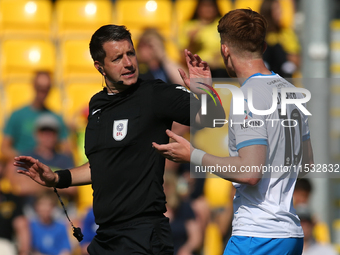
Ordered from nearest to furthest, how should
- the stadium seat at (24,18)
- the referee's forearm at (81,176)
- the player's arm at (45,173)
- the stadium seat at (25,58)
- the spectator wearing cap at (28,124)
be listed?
the player's arm at (45,173) → the referee's forearm at (81,176) → the spectator wearing cap at (28,124) → the stadium seat at (25,58) → the stadium seat at (24,18)

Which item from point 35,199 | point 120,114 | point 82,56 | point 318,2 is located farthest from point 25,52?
point 120,114

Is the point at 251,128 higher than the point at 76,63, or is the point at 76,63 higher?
the point at 76,63

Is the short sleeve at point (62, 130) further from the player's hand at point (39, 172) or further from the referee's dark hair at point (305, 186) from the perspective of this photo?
the player's hand at point (39, 172)

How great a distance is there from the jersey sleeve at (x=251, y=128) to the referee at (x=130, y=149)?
350 millimetres

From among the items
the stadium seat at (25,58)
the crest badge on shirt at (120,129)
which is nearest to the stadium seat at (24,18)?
the stadium seat at (25,58)

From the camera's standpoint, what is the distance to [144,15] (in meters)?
8.34

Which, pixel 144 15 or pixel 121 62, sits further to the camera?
pixel 144 15

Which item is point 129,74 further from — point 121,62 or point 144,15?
point 144,15

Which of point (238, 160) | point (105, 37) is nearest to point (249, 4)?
point (105, 37)

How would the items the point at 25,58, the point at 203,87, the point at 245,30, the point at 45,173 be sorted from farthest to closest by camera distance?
the point at 25,58 → the point at 45,173 → the point at 203,87 → the point at 245,30

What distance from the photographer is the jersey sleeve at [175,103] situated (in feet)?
9.90

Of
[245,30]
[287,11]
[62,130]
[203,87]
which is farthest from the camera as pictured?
[287,11]

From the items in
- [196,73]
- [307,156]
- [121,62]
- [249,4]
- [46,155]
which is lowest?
[46,155]

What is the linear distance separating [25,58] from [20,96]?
709mm
